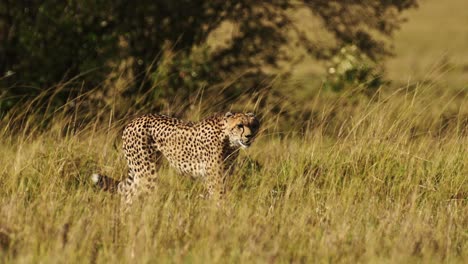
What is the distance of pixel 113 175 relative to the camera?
7.39 metres

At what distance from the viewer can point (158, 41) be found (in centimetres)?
1234

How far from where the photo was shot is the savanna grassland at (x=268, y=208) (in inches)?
195

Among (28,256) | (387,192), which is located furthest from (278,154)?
(28,256)

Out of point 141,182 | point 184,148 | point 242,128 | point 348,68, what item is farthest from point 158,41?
point 242,128

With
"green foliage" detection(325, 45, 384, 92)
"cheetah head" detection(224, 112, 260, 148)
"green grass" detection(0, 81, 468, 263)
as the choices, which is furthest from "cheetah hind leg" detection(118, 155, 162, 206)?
"green foliage" detection(325, 45, 384, 92)

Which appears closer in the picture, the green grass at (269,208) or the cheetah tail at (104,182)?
the green grass at (269,208)

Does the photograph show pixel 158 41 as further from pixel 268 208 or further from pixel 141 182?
pixel 268 208

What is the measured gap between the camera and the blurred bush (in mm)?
11500

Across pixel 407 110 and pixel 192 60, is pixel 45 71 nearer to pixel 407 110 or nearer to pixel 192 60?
pixel 192 60

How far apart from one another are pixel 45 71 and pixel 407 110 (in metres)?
5.57

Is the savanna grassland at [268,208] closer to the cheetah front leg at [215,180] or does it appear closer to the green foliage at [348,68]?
the cheetah front leg at [215,180]

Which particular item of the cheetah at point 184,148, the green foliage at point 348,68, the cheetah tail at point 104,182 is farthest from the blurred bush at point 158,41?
the cheetah tail at point 104,182

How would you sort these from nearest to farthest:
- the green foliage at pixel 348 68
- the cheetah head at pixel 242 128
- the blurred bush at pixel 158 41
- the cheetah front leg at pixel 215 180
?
the cheetah front leg at pixel 215 180 < the cheetah head at pixel 242 128 < the blurred bush at pixel 158 41 < the green foliage at pixel 348 68

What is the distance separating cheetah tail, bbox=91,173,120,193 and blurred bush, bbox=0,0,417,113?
14.0ft
